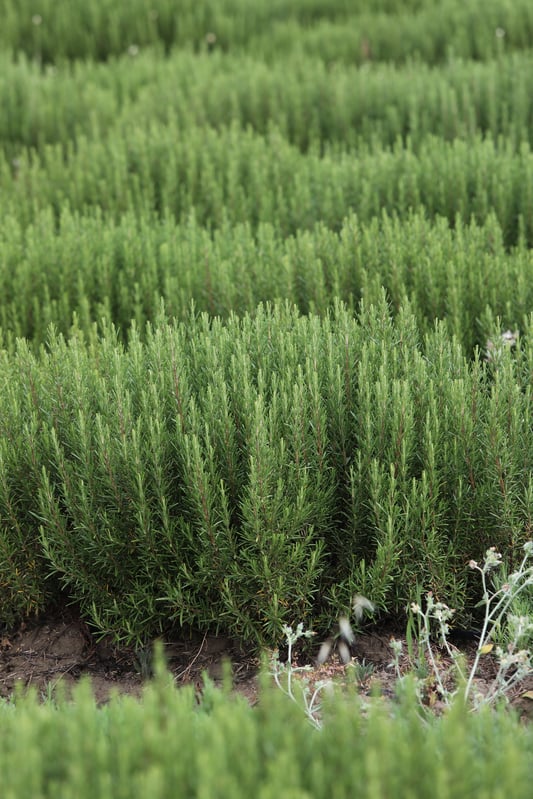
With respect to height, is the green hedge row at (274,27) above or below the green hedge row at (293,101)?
above

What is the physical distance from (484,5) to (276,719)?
8125mm

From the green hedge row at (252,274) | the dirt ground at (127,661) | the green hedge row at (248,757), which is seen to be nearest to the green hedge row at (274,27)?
the green hedge row at (252,274)

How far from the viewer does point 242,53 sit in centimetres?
795

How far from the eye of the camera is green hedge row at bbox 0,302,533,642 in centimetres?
263

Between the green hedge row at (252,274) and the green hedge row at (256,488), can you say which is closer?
the green hedge row at (256,488)

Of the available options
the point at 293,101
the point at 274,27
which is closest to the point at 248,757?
the point at 293,101

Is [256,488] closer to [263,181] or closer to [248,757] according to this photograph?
[248,757]

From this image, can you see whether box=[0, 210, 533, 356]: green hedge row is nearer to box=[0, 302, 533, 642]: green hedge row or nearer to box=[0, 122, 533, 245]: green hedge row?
box=[0, 122, 533, 245]: green hedge row

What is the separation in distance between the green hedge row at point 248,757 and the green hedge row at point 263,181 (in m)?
3.43

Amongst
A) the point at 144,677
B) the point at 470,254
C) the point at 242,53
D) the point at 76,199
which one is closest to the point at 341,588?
the point at 144,677

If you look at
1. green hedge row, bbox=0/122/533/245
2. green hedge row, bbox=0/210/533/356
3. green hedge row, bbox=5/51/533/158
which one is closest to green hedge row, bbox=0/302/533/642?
green hedge row, bbox=0/210/533/356

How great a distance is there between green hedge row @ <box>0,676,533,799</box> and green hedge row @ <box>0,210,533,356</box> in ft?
7.53

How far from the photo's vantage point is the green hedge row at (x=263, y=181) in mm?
4965

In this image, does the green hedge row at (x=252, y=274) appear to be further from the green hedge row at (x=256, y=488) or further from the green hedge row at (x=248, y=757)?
the green hedge row at (x=248, y=757)
